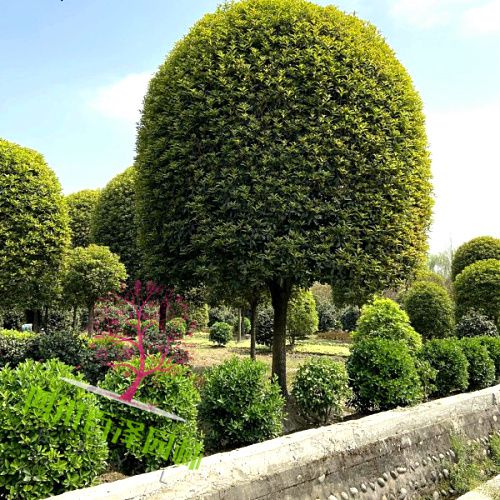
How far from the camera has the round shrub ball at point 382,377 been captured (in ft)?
25.0

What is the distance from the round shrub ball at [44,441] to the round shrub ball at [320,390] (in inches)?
143

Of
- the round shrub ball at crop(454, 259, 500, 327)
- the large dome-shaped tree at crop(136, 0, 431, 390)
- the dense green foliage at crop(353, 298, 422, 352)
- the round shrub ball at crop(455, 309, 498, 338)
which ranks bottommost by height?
the round shrub ball at crop(455, 309, 498, 338)

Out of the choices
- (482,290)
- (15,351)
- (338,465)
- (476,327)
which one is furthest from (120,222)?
(482,290)

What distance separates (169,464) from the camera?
15.6 feet

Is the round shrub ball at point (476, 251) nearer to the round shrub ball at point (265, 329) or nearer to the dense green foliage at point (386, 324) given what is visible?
the round shrub ball at point (265, 329)

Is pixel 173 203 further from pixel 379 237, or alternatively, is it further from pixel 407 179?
pixel 407 179

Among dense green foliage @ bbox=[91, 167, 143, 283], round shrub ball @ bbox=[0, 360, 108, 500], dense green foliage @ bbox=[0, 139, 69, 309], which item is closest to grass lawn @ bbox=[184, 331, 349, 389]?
dense green foliage @ bbox=[91, 167, 143, 283]

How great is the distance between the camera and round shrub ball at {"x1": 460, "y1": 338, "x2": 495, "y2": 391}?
10617 millimetres

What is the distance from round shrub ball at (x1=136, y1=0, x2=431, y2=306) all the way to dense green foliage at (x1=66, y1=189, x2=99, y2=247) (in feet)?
50.4

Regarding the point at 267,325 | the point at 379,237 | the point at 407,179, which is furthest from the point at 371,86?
the point at 267,325

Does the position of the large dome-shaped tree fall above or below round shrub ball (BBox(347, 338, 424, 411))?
above

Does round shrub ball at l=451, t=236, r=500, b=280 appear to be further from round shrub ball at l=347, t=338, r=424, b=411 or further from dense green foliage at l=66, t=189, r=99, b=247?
round shrub ball at l=347, t=338, r=424, b=411

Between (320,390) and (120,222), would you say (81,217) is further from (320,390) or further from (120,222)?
(320,390)

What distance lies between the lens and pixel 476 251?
2634 centimetres
